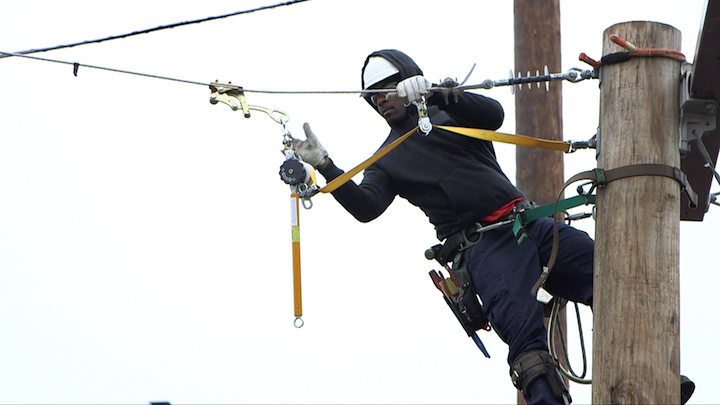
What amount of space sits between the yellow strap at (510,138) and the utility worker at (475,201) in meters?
0.13

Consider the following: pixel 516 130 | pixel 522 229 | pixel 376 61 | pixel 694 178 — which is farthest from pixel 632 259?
pixel 516 130

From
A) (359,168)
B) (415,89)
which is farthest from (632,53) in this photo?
(359,168)

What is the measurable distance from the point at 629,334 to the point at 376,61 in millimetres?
1903

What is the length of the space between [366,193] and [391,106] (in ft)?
1.49

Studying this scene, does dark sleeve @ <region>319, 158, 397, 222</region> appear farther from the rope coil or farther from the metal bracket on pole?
the metal bracket on pole

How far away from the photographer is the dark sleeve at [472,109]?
15.0 feet

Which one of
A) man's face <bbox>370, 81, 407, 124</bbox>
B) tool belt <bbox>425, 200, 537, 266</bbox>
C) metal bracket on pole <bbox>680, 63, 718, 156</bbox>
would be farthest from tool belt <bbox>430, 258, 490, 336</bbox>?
metal bracket on pole <bbox>680, 63, 718, 156</bbox>

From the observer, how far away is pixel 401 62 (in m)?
4.99

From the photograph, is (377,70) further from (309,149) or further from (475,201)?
(475,201)

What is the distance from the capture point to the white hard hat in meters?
4.99

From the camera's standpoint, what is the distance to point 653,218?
3.86 m

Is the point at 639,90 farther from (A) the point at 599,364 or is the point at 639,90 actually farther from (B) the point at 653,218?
(A) the point at 599,364

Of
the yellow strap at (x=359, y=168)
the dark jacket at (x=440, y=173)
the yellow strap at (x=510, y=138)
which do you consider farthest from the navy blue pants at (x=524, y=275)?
the yellow strap at (x=359, y=168)

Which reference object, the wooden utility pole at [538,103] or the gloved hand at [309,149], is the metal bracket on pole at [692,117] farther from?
the wooden utility pole at [538,103]
